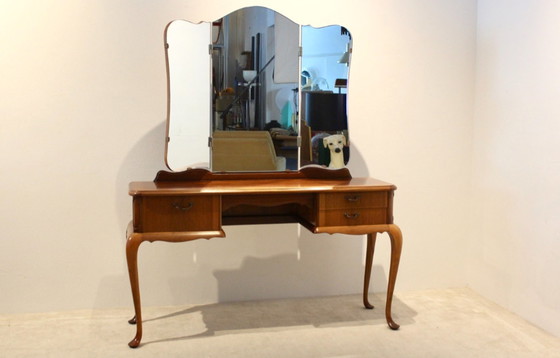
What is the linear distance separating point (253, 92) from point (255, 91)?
0.04 feet

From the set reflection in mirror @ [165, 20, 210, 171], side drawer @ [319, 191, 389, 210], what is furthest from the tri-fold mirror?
side drawer @ [319, 191, 389, 210]

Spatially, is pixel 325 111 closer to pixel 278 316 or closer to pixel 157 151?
pixel 157 151

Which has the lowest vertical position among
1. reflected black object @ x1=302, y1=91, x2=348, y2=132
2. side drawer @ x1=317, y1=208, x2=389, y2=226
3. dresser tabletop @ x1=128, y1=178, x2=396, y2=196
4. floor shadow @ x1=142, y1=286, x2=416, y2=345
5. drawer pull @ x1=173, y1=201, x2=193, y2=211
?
floor shadow @ x1=142, y1=286, x2=416, y2=345

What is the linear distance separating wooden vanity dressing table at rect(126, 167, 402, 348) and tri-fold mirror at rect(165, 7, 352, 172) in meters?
0.07

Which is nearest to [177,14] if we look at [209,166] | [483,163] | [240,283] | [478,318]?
[209,166]

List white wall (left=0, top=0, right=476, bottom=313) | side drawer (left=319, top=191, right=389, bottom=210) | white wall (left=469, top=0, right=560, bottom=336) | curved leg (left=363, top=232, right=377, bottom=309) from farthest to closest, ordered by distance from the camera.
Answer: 1. curved leg (left=363, top=232, right=377, bottom=309)
2. white wall (left=0, top=0, right=476, bottom=313)
3. white wall (left=469, top=0, right=560, bottom=336)
4. side drawer (left=319, top=191, right=389, bottom=210)

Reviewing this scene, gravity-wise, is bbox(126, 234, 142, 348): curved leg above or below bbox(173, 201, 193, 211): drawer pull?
below

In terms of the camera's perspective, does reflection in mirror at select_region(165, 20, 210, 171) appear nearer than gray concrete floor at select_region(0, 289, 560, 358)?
No

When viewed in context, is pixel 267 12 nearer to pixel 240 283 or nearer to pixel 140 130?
pixel 140 130

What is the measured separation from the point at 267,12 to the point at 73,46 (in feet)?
3.17

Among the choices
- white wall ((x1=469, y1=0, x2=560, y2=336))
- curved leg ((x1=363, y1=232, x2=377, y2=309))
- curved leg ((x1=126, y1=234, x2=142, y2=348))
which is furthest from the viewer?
curved leg ((x1=363, y1=232, x2=377, y2=309))

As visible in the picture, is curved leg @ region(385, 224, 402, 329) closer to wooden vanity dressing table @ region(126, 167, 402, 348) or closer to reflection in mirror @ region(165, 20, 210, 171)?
wooden vanity dressing table @ region(126, 167, 402, 348)

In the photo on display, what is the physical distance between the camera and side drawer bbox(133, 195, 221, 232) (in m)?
2.32

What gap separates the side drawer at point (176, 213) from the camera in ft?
7.61
